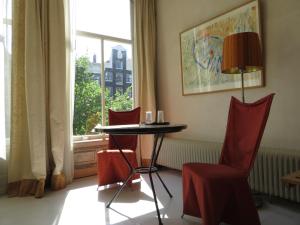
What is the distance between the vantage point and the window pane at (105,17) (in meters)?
3.87

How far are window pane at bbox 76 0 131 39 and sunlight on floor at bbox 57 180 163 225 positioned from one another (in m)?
2.48

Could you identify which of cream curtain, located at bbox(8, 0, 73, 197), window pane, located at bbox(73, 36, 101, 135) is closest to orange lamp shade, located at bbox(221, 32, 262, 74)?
cream curtain, located at bbox(8, 0, 73, 197)

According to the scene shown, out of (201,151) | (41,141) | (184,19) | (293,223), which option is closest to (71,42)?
(41,141)

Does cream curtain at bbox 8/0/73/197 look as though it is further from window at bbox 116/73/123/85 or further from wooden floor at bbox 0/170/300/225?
window at bbox 116/73/123/85

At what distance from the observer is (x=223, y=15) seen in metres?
3.10

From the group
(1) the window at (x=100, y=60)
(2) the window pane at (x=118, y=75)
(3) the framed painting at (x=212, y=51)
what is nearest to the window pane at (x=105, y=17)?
(1) the window at (x=100, y=60)

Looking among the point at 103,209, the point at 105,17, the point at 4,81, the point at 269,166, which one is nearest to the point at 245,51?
the point at 269,166

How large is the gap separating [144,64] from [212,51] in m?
1.31

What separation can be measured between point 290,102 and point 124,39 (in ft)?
9.26

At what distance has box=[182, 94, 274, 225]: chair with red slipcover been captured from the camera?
1746 mm

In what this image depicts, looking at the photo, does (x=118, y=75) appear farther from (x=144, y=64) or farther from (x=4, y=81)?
(x=4, y=81)

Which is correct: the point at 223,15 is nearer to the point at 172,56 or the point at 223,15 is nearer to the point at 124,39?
the point at 172,56

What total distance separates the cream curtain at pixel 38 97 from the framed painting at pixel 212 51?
1771 mm

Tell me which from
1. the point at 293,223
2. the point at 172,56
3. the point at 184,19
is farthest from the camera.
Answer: the point at 172,56
